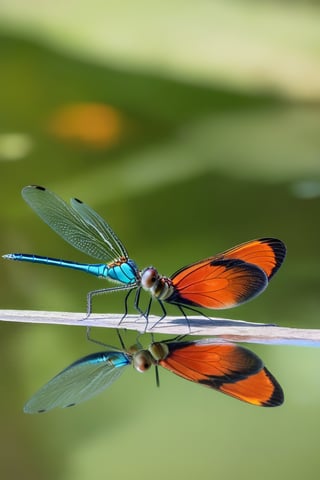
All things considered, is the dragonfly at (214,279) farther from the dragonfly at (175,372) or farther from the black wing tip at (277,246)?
the dragonfly at (175,372)

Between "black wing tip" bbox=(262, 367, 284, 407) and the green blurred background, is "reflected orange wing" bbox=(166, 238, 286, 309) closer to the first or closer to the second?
the green blurred background

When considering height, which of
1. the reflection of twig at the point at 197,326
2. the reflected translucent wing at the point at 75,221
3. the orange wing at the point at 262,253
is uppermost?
the reflected translucent wing at the point at 75,221

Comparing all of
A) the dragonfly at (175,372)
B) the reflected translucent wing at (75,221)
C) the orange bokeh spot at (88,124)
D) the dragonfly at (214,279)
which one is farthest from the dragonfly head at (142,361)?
the orange bokeh spot at (88,124)

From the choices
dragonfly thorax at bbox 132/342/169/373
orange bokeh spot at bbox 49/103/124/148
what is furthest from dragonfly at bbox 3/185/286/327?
orange bokeh spot at bbox 49/103/124/148

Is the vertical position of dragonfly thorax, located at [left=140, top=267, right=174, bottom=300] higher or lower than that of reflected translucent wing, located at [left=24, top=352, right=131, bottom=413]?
higher

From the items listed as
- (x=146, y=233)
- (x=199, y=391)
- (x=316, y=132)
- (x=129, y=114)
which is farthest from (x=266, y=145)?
(x=199, y=391)

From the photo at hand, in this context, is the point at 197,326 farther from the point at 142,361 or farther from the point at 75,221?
the point at 75,221
